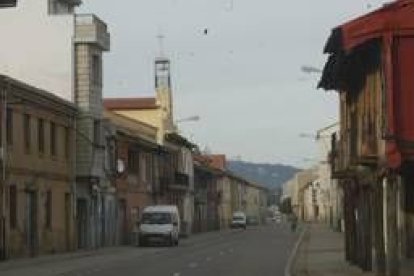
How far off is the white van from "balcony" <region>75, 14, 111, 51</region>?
10.0 metres

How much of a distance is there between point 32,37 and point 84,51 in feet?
14.4

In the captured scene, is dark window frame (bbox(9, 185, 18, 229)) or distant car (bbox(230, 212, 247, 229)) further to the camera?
distant car (bbox(230, 212, 247, 229))

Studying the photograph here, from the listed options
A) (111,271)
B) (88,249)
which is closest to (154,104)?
(88,249)

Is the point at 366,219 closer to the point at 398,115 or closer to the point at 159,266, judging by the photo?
the point at 398,115

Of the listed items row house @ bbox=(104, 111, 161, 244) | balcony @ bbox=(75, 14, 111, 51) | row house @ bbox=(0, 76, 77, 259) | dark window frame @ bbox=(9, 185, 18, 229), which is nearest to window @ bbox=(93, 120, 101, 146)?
row house @ bbox=(0, 76, 77, 259)

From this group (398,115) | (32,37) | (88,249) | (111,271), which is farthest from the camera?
(32,37)

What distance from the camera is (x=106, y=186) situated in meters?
67.7

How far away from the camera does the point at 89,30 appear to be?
6372 centimetres

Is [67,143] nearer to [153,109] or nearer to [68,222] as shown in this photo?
[68,222]

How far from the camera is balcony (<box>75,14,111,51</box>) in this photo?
6347 cm

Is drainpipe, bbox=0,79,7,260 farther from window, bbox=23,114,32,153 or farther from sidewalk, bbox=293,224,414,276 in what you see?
sidewalk, bbox=293,224,414,276

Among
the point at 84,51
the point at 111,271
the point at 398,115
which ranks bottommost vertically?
the point at 111,271

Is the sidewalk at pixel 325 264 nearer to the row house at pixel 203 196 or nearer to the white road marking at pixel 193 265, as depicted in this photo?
the white road marking at pixel 193 265

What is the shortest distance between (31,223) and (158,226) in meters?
12.7
